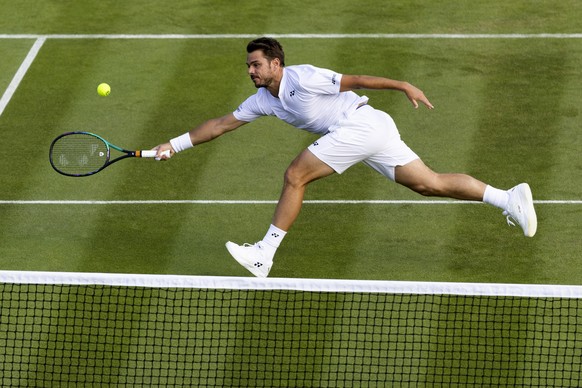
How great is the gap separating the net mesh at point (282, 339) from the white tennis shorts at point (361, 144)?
118 cm

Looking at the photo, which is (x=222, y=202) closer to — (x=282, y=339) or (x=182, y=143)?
(x=182, y=143)

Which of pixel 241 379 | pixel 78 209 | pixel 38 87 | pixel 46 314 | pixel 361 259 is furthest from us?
pixel 38 87

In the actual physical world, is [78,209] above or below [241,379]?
below

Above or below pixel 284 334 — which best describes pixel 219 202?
below

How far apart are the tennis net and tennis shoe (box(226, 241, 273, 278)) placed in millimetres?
210

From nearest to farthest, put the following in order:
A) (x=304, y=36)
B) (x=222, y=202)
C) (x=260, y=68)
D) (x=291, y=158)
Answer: (x=260, y=68), (x=222, y=202), (x=291, y=158), (x=304, y=36)

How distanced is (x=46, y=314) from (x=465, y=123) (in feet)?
19.7

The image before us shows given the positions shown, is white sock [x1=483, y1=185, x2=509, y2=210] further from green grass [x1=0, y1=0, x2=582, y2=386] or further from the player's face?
the player's face

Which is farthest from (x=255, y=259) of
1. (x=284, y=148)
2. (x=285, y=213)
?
(x=284, y=148)

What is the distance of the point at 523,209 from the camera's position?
42.8ft

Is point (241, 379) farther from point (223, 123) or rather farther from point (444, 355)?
point (223, 123)

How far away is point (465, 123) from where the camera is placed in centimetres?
1647

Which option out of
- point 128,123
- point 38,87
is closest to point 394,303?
point 128,123

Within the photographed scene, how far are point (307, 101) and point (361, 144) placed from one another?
1.96 feet
